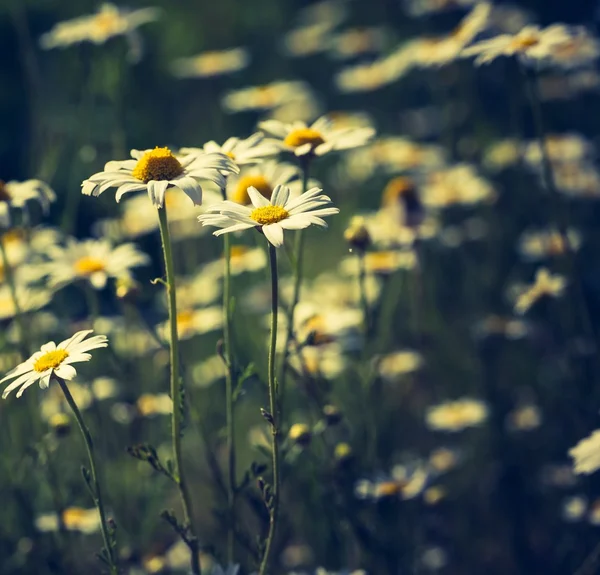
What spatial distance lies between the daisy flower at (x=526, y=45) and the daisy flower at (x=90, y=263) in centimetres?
136

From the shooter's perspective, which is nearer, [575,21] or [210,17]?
[575,21]

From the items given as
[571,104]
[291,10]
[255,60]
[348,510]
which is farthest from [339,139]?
[291,10]

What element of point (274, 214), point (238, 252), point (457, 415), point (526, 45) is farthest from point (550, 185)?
point (238, 252)

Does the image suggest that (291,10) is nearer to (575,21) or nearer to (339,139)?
(575,21)

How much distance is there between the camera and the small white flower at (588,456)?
214 centimetres

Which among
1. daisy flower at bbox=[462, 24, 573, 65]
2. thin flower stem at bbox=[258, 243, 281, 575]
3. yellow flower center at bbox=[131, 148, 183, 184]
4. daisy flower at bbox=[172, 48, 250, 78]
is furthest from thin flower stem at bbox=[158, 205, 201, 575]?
daisy flower at bbox=[172, 48, 250, 78]

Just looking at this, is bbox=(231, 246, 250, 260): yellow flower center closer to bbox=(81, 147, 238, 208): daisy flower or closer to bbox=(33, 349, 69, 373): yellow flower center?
bbox=(81, 147, 238, 208): daisy flower

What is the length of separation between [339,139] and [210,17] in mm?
6517

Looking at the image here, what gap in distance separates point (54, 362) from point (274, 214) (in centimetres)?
65

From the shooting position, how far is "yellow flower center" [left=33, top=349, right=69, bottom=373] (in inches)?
80.4

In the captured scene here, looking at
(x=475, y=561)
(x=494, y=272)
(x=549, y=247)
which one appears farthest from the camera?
(x=494, y=272)

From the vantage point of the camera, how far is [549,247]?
3842 mm

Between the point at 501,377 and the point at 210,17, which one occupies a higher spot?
the point at 210,17

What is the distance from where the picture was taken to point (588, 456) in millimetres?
2232
